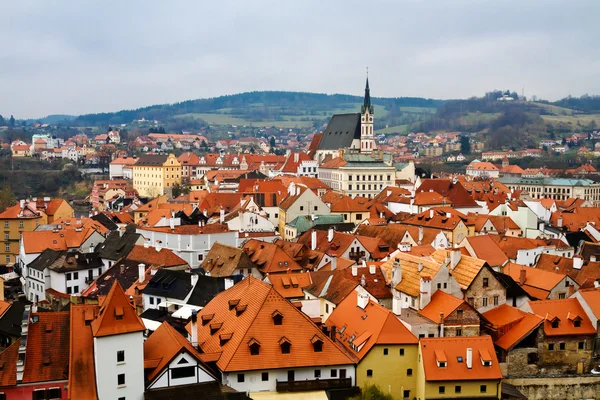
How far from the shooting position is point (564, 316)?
131ft

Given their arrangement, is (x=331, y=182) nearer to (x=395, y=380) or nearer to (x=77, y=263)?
(x=77, y=263)

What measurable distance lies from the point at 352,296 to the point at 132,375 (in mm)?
14178

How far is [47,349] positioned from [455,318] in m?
20.6

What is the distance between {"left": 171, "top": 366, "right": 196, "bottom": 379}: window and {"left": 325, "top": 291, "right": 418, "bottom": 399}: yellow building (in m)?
8.23

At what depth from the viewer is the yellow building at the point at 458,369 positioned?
3272 centimetres

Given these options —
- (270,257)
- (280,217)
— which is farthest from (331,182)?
(270,257)

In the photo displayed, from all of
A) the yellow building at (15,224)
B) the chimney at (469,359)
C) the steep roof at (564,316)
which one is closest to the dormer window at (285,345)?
the chimney at (469,359)

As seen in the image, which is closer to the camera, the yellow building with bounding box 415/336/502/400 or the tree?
the tree

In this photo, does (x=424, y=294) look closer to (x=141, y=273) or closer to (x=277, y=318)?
(x=277, y=318)

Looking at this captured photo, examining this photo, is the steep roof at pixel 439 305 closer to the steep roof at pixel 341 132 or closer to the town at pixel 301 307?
the town at pixel 301 307

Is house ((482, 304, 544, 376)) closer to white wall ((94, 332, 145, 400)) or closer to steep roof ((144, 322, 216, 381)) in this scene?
steep roof ((144, 322, 216, 381))

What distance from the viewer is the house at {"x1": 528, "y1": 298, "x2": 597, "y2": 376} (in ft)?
127

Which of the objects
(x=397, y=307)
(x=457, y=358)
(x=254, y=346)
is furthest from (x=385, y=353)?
(x=254, y=346)

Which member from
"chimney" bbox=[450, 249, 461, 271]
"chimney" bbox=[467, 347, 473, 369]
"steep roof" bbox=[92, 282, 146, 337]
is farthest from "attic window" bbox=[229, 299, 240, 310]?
"chimney" bbox=[450, 249, 461, 271]
